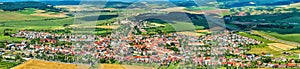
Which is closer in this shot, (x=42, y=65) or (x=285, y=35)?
(x=42, y=65)

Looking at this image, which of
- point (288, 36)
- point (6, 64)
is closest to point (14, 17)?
point (288, 36)

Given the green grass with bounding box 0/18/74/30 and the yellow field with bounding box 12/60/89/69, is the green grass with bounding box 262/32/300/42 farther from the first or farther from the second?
the yellow field with bounding box 12/60/89/69

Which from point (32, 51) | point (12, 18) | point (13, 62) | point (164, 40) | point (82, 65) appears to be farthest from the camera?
point (12, 18)

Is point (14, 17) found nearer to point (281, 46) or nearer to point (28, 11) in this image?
point (28, 11)

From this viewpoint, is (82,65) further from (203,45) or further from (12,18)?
(12,18)

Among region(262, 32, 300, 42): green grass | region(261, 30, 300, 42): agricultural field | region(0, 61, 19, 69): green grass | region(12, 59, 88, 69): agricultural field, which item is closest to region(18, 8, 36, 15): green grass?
region(261, 30, 300, 42): agricultural field

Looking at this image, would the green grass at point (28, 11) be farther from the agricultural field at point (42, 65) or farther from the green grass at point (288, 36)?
the agricultural field at point (42, 65)

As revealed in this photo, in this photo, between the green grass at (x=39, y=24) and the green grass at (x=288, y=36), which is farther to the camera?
the green grass at (x=39, y=24)

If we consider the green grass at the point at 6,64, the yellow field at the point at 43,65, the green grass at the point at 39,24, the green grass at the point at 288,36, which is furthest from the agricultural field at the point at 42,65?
the green grass at the point at 39,24

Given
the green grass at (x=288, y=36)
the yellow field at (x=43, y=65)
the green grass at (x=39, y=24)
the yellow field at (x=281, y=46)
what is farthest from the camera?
the green grass at (x=39, y=24)

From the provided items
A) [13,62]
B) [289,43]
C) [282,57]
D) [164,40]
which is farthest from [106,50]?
[289,43]

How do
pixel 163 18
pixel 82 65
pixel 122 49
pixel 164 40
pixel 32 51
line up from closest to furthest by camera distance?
pixel 82 65
pixel 122 49
pixel 32 51
pixel 164 40
pixel 163 18
